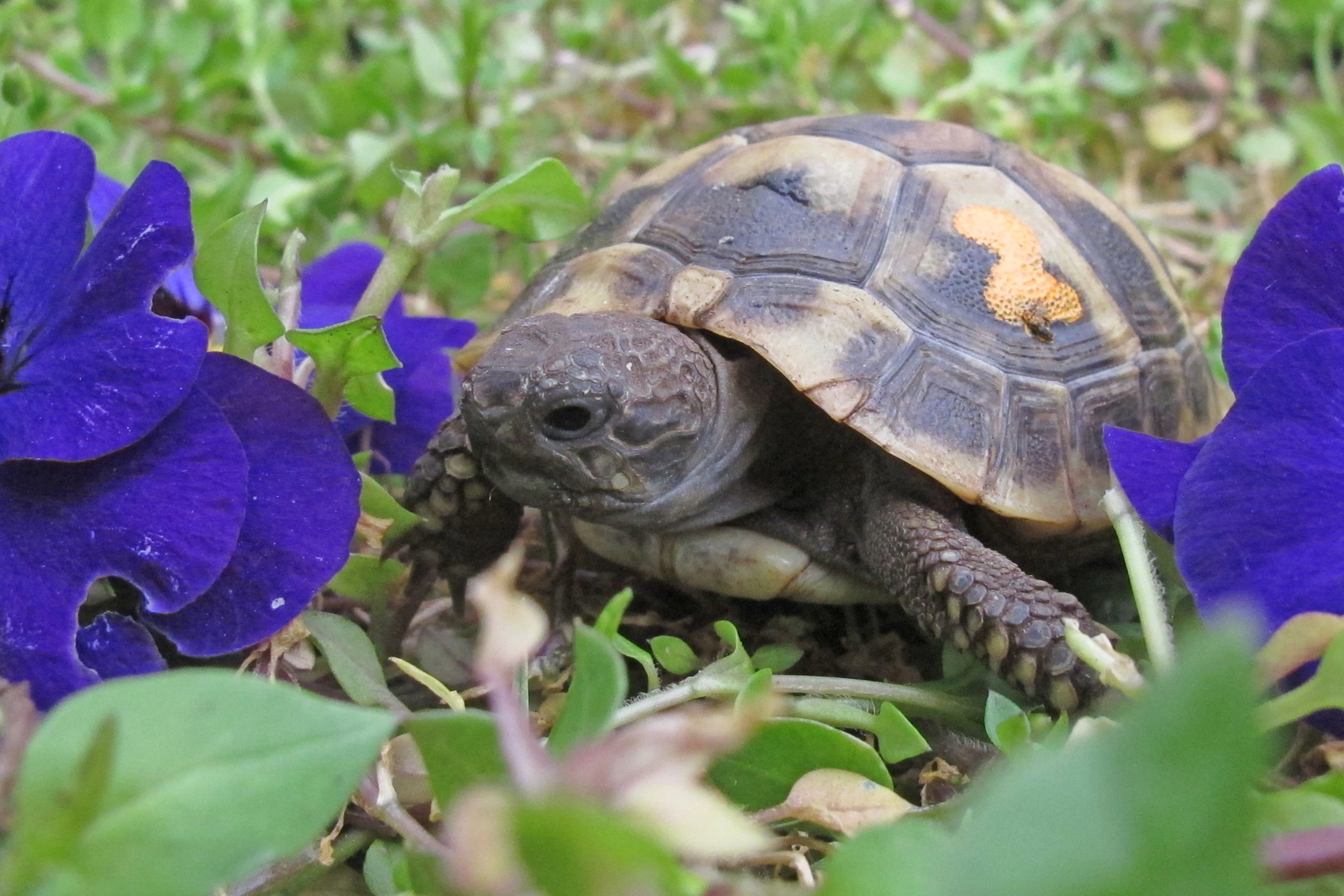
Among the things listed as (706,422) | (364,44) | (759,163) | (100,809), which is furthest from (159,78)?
(100,809)

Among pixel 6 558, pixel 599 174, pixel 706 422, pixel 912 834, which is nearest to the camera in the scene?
pixel 912 834

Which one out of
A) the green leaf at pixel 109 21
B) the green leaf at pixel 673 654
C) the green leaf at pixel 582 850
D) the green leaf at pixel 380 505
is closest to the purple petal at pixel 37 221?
the green leaf at pixel 380 505

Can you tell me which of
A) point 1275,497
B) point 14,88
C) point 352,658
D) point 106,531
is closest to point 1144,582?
point 1275,497

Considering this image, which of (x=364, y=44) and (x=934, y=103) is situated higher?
(x=934, y=103)

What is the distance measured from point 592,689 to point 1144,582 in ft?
1.33

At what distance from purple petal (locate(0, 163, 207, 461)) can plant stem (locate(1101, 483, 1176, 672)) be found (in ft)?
2.08

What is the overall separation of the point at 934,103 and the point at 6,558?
1.51 m

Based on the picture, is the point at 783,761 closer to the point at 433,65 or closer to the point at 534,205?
the point at 534,205

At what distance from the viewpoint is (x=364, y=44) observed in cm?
202

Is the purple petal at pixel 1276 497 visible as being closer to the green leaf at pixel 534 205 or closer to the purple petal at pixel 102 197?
the green leaf at pixel 534 205

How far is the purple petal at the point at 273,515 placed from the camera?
2.42ft

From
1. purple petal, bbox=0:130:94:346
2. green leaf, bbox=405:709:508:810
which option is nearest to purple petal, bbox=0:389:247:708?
purple petal, bbox=0:130:94:346

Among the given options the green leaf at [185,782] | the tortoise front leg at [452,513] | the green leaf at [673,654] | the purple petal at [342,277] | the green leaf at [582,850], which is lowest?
the tortoise front leg at [452,513]

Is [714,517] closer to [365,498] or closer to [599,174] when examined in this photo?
[365,498]
